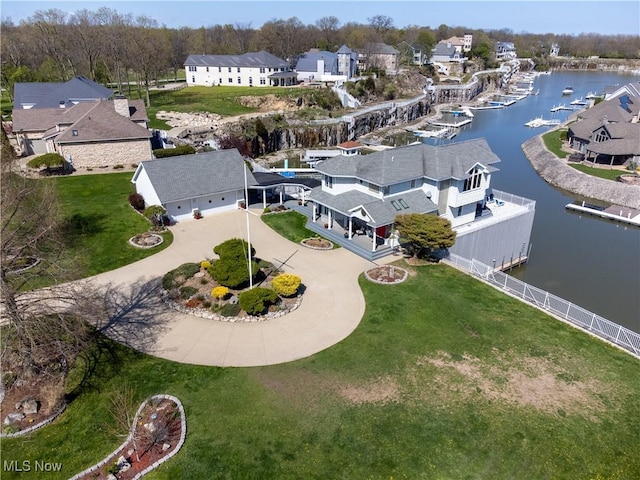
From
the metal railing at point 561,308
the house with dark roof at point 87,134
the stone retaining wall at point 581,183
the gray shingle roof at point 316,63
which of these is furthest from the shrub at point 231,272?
the gray shingle roof at point 316,63

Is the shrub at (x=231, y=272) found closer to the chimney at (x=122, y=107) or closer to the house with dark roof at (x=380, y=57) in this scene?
the chimney at (x=122, y=107)

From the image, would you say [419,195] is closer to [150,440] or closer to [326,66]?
[150,440]

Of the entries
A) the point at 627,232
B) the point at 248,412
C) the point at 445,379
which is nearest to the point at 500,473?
the point at 445,379

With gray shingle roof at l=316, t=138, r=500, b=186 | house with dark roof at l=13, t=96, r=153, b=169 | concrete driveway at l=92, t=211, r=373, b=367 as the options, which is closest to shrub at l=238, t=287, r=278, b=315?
concrete driveway at l=92, t=211, r=373, b=367

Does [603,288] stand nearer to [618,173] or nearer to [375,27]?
[618,173]

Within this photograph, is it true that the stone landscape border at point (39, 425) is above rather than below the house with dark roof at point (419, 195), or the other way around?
below

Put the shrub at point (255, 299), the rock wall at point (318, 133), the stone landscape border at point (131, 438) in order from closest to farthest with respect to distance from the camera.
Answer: the stone landscape border at point (131, 438) < the shrub at point (255, 299) < the rock wall at point (318, 133)

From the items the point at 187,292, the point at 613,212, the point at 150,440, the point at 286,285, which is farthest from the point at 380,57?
the point at 150,440
